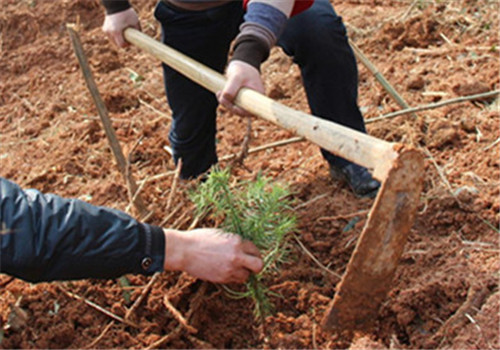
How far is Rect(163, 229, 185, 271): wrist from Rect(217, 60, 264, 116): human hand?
1.76ft

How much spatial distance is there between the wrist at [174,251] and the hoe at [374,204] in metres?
0.53

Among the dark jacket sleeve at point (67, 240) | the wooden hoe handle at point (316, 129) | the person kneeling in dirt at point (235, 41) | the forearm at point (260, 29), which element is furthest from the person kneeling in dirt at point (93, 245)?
the person kneeling in dirt at point (235, 41)

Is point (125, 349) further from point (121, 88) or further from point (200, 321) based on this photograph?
point (121, 88)

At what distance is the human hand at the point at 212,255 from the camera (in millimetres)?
2092

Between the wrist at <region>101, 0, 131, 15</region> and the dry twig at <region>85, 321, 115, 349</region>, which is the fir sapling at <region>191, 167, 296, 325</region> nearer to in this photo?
the dry twig at <region>85, 321, 115, 349</region>

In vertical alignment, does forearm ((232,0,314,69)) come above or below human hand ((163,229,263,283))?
above

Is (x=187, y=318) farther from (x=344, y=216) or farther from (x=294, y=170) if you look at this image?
(x=294, y=170)

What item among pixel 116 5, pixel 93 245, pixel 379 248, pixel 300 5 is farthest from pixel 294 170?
pixel 93 245

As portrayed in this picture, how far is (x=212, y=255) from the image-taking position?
2121 mm

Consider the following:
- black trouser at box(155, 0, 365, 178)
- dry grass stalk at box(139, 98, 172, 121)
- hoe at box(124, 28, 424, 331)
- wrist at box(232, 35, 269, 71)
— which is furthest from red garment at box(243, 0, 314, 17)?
dry grass stalk at box(139, 98, 172, 121)

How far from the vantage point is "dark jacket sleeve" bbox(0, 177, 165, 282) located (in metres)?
1.82

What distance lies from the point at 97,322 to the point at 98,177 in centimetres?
148

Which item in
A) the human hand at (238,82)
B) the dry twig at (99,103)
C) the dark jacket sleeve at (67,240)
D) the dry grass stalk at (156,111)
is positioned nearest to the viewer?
the dark jacket sleeve at (67,240)

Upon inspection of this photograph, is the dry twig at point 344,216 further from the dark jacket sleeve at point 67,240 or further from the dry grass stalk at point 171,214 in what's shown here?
the dark jacket sleeve at point 67,240
